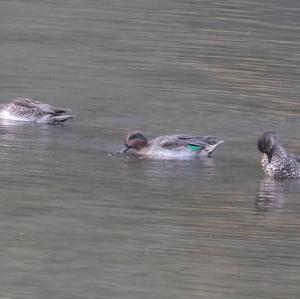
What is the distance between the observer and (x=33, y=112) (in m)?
16.0

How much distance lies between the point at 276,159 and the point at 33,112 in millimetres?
3375

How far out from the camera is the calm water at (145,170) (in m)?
10.2

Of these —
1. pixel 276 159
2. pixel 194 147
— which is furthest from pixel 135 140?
pixel 276 159

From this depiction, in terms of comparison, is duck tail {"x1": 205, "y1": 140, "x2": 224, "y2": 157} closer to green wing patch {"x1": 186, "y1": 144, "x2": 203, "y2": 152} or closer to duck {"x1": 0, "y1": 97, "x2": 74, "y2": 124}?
green wing patch {"x1": 186, "y1": 144, "x2": 203, "y2": 152}

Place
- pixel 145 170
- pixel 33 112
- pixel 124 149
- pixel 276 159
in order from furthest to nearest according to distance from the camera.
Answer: pixel 33 112, pixel 124 149, pixel 145 170, pixel 276 159

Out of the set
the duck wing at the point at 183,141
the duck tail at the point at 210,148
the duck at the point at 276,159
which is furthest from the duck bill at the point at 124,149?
the duck at the point at 276,159

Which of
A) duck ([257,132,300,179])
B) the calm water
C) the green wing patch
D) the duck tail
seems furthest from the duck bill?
duck ([257,132,300,179])

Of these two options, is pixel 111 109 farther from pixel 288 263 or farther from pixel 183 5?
pixel 183 5

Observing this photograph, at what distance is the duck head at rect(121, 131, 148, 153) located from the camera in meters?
14.5

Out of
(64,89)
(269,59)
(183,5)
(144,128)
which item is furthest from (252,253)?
(183,5)

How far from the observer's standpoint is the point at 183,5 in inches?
1126

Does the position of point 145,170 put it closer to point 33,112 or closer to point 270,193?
point 270,193

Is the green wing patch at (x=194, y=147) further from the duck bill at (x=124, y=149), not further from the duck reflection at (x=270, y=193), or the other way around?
the duck reflection at (x=270, y=193)

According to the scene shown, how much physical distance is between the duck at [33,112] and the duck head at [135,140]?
4.94ft
